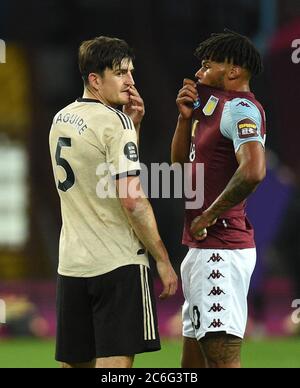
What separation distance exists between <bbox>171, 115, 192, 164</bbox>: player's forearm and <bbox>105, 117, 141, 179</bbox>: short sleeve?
1.88 ft

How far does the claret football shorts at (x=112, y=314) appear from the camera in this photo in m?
5.18

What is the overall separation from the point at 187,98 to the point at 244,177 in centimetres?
59

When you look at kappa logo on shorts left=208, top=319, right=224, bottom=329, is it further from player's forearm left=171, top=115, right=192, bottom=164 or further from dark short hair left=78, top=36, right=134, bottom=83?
dark short hair left=78, top=36, right=134, bottom=83

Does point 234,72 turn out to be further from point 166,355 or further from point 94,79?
point 166,355

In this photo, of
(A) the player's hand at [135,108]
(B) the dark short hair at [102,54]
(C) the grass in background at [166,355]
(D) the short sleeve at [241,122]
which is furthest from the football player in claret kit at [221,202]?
(C) the grass in background at [166,355]

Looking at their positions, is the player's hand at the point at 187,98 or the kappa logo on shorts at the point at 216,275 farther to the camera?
the player's hand at the point at 187,98

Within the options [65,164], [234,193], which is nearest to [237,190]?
[234,193]

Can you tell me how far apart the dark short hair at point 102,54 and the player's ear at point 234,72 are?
1.75ft

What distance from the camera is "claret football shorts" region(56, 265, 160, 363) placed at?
5176mm

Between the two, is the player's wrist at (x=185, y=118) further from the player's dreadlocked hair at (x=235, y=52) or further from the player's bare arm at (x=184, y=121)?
the player's dreadlocked hair at (x=235, y=52)

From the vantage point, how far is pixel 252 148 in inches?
206

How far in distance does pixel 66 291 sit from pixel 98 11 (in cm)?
1016
